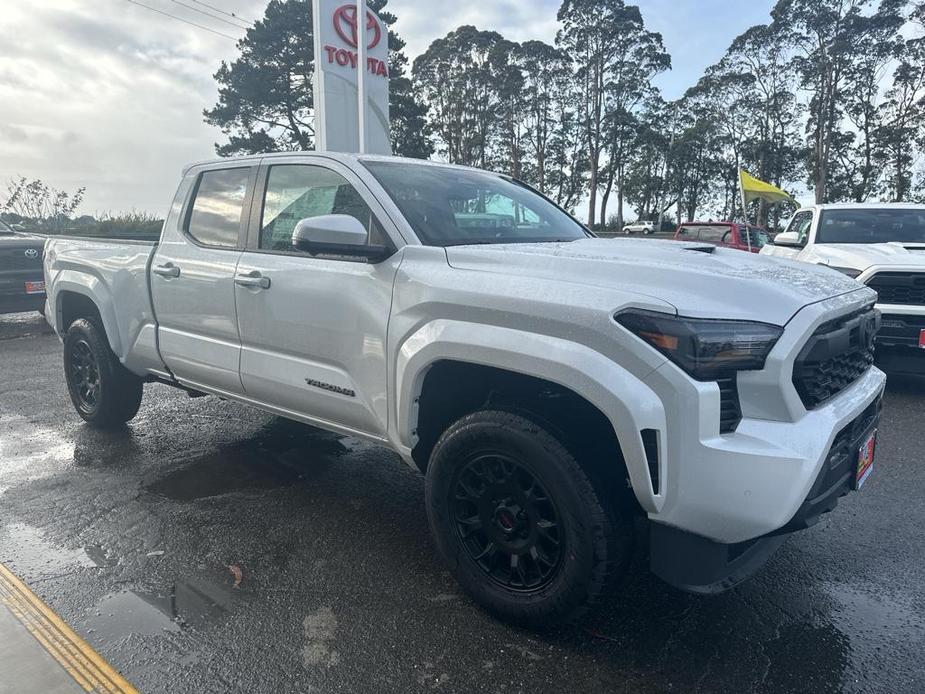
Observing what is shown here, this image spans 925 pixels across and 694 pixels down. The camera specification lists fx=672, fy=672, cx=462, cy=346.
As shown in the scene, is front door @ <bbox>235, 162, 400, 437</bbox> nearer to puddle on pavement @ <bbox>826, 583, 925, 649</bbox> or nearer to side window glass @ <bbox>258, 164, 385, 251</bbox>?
side window glass @ <bbox>258, 164, 385, 251</bbox>

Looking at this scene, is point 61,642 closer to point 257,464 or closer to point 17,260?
point 257,464

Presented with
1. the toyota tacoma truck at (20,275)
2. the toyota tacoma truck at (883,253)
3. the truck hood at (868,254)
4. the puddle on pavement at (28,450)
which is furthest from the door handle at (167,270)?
the toyota tacoma truck at (20,275)

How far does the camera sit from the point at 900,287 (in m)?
6.11

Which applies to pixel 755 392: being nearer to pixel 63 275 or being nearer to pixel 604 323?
pixel 604 323

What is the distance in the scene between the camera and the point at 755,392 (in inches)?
85.9

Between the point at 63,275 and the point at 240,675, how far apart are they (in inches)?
154

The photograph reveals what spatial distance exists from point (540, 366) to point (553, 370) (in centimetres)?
6

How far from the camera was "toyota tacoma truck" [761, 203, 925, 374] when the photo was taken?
236 inches

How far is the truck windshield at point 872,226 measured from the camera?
757 centimetres

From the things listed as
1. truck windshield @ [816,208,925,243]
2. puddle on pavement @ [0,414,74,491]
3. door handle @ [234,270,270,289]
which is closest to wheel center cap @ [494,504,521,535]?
door handle @ [234,270,270,289]

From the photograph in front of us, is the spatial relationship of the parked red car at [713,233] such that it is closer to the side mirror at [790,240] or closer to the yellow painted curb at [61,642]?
the side mirror at [790,240]

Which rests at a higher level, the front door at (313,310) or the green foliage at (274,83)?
the green foliage at (274,83)

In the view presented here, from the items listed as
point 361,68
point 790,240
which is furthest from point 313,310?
point 361,68

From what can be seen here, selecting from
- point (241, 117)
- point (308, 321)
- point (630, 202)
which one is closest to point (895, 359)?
point (308, 321)
